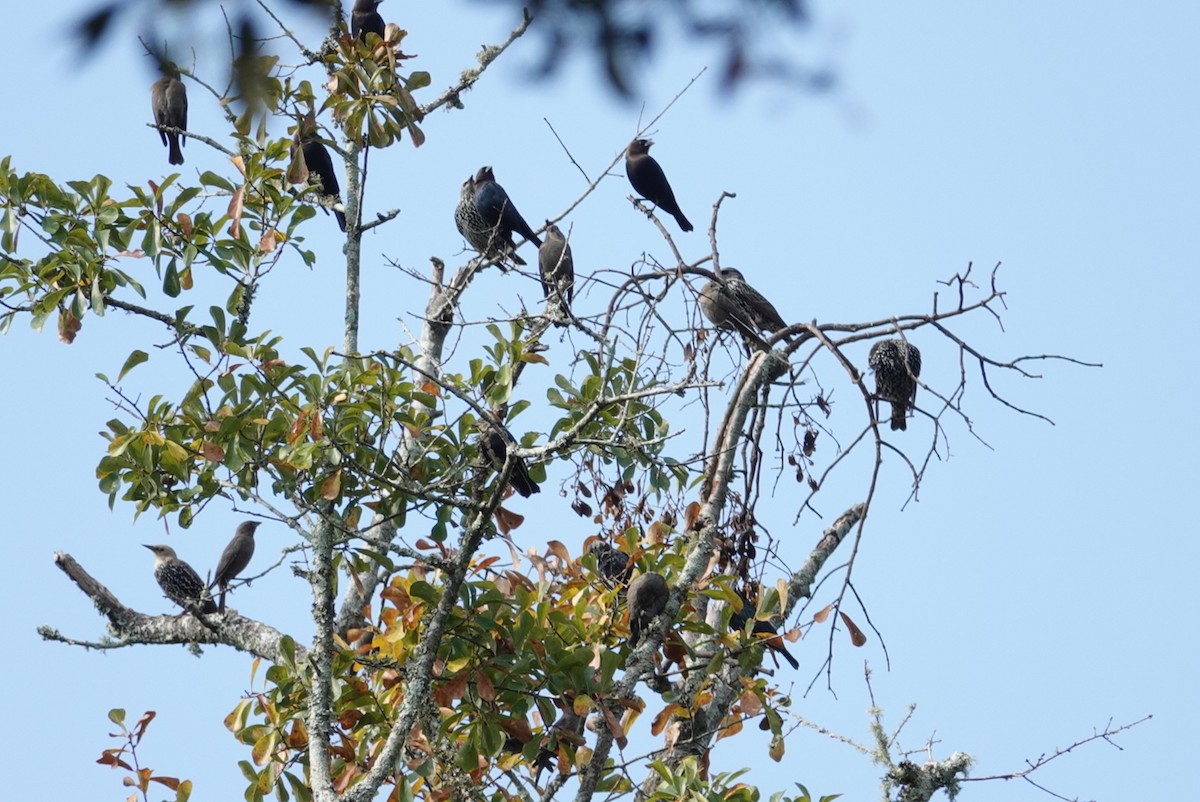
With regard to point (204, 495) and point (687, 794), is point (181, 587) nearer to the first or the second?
point (204, 495)

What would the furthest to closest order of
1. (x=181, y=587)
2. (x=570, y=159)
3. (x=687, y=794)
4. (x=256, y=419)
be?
(x=181, y=587)
(x=570, y=159)
(x=256, y=419)
(x=687, y=794)

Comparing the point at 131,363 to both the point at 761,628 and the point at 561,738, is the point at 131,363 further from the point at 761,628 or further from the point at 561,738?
the point at 761,628

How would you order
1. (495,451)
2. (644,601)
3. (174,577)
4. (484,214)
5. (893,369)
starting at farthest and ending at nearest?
(484,214), (174,577), (893,369), (495,451), (644,601)

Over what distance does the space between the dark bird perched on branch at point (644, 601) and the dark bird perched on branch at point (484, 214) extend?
12.6 ft

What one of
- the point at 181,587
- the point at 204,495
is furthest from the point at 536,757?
the point at 181,587

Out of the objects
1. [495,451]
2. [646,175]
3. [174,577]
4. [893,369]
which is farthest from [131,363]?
[646,175]

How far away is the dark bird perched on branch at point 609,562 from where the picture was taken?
203 inches

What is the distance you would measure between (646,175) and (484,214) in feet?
3.46

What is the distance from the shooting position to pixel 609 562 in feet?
18.8

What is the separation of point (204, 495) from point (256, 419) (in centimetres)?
44

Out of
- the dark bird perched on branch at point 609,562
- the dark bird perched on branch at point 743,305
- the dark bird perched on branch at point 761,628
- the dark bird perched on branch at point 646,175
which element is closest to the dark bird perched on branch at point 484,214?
the dark bird perched on branch at point 646,175

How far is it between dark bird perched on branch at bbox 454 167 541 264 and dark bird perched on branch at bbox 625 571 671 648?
3841 mm

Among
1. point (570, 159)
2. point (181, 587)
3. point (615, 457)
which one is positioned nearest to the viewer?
point (615, 457)

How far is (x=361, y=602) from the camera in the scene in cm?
574
